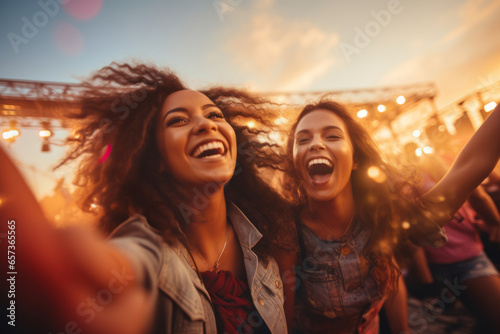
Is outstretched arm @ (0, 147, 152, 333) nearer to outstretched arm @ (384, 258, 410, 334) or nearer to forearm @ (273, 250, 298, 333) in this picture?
forearm @ (273, 250, 298, 333)

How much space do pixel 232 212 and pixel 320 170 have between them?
698mm

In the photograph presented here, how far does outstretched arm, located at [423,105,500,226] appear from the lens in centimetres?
129

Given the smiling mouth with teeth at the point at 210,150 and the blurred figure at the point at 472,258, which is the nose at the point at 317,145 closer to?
the smiling mouth with teeth at the point at 210,150

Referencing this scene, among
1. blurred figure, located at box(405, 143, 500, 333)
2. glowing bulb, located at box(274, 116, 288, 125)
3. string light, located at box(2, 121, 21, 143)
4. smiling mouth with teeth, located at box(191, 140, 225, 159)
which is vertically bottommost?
blurred figure, located at box(405, 143, 500, 333)

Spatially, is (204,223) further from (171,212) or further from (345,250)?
(345,250)

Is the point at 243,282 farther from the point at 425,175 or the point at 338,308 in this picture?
the point at 425,175

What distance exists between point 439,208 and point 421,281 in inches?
52.4

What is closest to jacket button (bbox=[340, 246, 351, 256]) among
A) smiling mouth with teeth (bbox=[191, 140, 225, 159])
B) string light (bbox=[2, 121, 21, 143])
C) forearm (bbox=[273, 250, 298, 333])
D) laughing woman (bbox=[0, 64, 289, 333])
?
forearm (bbox=[273, 250, 298, 333])

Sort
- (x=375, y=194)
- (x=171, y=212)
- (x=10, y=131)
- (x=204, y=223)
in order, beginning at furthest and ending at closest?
(x=10, y=131) < (x=375, y=194) < (x=204, y=223) < (x=171, y=212)

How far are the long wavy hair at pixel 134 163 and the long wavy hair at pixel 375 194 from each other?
36 centimetres

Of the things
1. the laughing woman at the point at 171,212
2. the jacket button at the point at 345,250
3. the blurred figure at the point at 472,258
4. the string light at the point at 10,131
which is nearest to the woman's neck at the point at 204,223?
the laughing woman at the point at 171,212

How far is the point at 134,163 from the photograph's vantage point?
115cm

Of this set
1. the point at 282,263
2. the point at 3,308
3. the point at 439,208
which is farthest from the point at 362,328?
the point at 3,308

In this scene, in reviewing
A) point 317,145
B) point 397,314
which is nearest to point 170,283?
point 317,145
